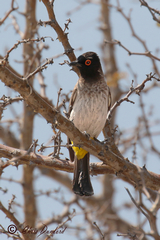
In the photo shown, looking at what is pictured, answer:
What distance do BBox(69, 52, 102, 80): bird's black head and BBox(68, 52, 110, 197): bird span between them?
0.08ft

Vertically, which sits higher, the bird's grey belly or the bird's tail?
the bird's grey belly

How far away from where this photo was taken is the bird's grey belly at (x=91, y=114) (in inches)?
179

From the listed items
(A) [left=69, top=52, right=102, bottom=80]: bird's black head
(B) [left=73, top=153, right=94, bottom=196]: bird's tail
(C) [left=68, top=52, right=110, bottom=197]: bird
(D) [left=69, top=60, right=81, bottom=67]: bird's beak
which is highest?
(A) [left=69, top=52, right=102, bottom=80]: bird's black head

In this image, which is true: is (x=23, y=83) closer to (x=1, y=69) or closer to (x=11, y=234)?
(x=1, y=69)

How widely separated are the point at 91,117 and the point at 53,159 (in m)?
0.84

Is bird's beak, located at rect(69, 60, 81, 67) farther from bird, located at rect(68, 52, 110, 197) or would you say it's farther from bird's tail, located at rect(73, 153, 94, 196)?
bird's tail, located at rect(73, 153, 94, 196)

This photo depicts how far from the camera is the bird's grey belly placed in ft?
14.9

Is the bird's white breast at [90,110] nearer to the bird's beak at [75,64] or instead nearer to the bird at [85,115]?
the bird at [85,115]

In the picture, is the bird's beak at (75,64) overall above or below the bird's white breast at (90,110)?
above

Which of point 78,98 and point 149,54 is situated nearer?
point 149,54

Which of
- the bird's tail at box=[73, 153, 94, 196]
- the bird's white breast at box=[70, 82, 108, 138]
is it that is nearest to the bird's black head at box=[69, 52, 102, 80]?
the bird's white breast at box=[70, 82, 108, 138]

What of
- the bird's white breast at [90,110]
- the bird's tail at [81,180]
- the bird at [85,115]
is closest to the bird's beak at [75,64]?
the bird at [85,115]

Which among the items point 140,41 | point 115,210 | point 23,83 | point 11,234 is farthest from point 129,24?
point 115,210

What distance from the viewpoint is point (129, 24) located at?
158 inches
